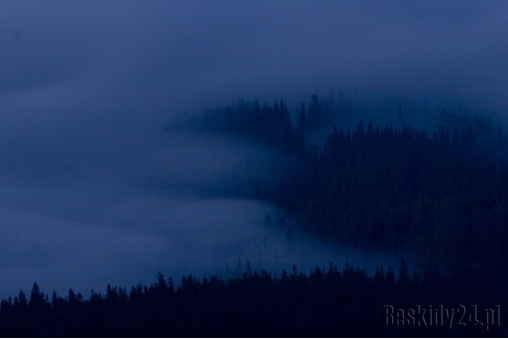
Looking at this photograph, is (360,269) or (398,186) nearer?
(360,269)

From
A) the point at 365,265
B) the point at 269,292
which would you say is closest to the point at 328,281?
the point at 269,292

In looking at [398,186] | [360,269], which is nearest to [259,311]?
[360,269]

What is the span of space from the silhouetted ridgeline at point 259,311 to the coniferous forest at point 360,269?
6cm

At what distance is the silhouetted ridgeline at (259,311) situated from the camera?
29.2 metres

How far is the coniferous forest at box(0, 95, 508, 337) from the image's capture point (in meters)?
29.9

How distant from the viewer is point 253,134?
84125mm

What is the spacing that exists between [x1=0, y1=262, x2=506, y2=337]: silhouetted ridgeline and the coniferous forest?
0.20 feet

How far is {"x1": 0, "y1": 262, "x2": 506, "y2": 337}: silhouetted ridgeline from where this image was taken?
29.2m

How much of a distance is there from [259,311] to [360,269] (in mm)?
13449

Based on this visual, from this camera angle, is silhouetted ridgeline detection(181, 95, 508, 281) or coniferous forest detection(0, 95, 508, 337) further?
silhouetted ridgeline detection(181, 95, 508, 281)

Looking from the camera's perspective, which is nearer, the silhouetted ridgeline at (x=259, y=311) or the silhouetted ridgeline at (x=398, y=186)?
the silhouetted ridgeline at (x=259, y=311)

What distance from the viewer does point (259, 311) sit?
30.6 metres

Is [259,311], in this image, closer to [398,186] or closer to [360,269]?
[360,269]

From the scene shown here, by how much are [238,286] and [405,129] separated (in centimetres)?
4521
